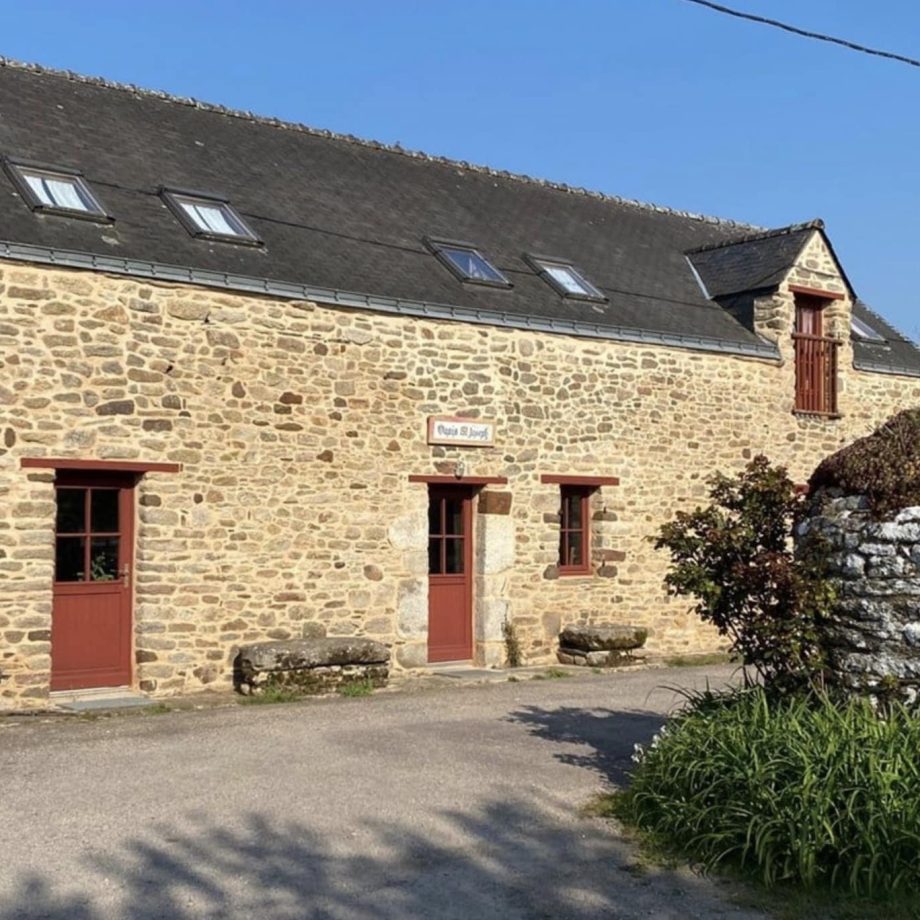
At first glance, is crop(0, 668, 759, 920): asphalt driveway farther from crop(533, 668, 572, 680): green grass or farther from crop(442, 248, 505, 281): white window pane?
crop(442, 248, 505, 281): white window pane

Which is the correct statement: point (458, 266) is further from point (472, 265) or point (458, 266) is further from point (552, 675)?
point (552, 675)

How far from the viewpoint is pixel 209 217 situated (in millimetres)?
12047

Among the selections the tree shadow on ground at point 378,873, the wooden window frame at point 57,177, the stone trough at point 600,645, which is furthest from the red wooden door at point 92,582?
the stone trough at point 600,645

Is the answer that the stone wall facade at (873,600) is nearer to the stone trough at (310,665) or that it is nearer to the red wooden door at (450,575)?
the stone trough at (310,665)

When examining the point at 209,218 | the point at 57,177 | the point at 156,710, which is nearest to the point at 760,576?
the point at 156,710

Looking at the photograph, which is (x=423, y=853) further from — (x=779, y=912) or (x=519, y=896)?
(x=779, y=912)

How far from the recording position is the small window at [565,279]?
14266 millimetres

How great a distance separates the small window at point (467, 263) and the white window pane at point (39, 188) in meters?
4.46

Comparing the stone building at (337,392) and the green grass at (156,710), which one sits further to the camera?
the stone building at (337,392)

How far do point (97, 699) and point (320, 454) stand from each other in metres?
3.12

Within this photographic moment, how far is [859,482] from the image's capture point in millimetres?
6656

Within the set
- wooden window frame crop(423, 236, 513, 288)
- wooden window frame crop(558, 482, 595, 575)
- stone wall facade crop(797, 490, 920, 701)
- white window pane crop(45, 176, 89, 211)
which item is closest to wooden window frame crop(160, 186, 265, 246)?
white window pane crop(45, 176, 89, 211)

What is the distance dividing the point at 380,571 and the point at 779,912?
7.49 metres

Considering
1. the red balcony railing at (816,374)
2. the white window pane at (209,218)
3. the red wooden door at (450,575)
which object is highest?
the white window pane at (209,218)
